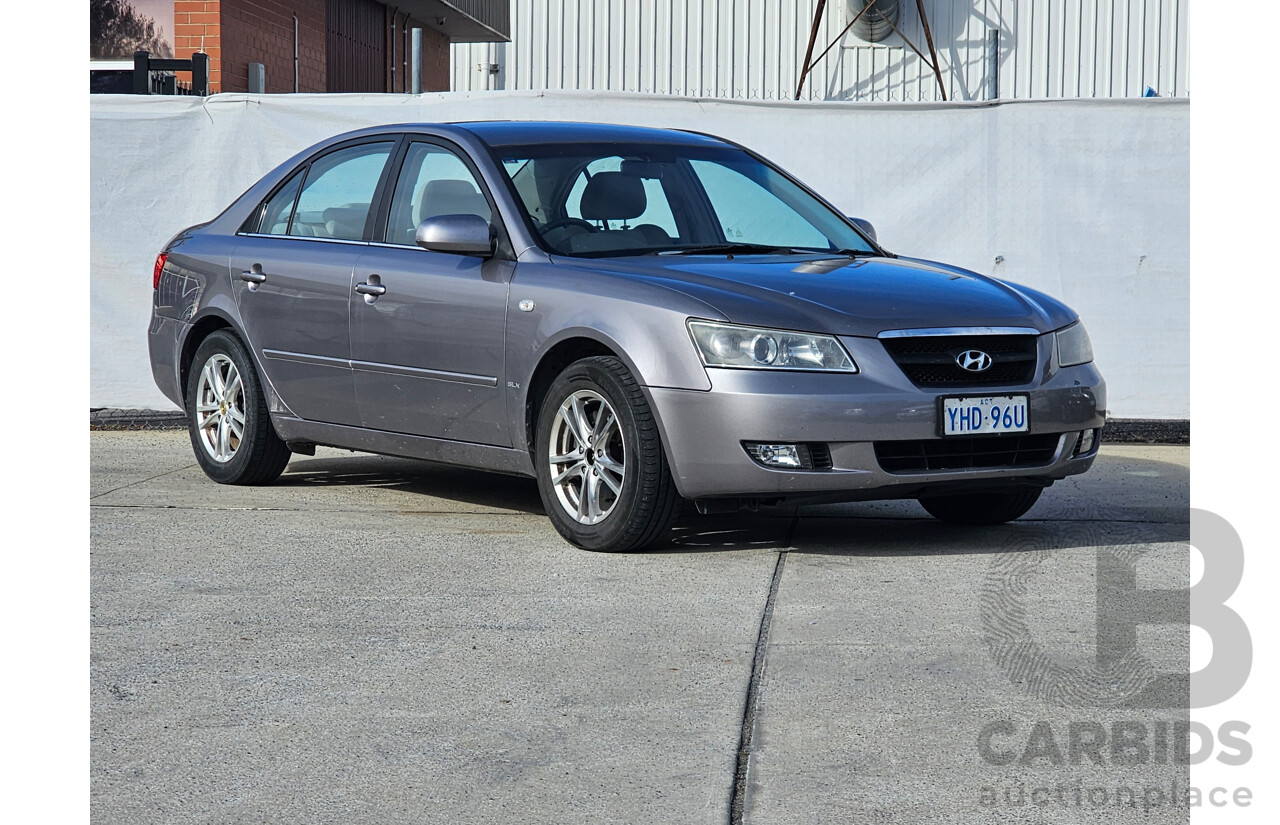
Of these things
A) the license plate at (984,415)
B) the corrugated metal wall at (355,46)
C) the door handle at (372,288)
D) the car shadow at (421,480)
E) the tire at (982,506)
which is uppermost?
the corrugated metal wall at (355,46)

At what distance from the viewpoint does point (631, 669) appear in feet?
14.2

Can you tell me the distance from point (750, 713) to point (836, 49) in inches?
848

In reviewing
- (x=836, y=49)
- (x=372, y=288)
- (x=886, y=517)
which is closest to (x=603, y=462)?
(x=372, y=288)

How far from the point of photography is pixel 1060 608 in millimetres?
5066

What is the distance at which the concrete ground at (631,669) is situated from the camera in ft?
11.1

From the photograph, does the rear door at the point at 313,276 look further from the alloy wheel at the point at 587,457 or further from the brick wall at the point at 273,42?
the brick wall at the point at 273,42

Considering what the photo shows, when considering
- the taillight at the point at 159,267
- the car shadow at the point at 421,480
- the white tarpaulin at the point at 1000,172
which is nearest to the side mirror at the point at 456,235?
the car shadow at the point at 421,480

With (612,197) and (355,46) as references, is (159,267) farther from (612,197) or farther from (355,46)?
(355,46)

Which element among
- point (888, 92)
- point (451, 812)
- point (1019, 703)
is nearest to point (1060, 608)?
point (1019, 703)

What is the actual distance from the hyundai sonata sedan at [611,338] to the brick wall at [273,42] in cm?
748

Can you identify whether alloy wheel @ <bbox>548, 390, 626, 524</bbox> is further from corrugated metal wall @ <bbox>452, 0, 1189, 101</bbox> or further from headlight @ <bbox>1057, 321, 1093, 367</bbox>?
corrugated metal wall @ <bbox>452, 0, 1189, 101</bbox>

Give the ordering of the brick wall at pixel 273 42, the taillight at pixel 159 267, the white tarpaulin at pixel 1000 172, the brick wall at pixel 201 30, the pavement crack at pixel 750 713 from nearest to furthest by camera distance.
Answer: the pavement crack at pixel 750 713 < the taillight at pixel 159 267 < the white tarpaulin at pixel 1000 172 < the brick wall at pixel 201 30 < the brick wall at pixel 273 42

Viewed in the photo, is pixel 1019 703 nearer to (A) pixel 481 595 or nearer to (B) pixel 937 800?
(B) pixel 937 800

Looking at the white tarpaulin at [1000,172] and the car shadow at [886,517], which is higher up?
the white tarpaulin at [1000,172]
